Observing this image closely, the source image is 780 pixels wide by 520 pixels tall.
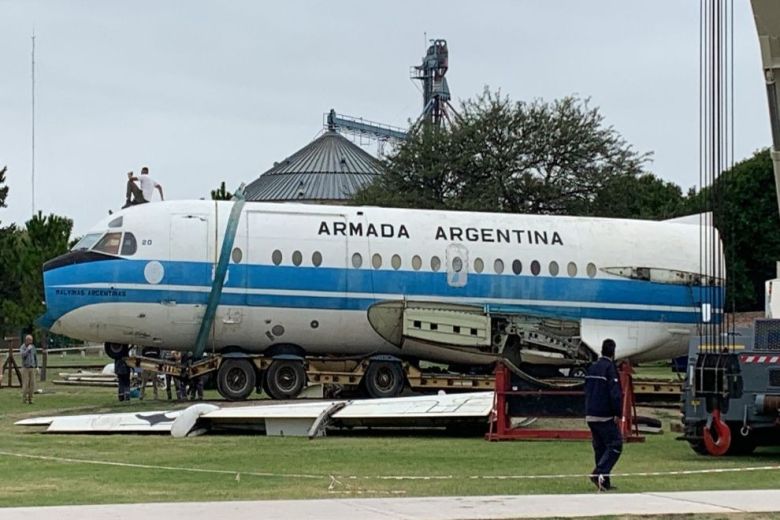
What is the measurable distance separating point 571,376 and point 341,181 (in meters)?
110

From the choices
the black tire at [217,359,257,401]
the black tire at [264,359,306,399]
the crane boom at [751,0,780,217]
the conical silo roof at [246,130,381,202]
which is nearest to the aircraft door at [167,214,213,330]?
the black tire at [217,359,257,401]

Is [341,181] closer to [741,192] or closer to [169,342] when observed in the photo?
[741,192]

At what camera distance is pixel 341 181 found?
143875 millimetres

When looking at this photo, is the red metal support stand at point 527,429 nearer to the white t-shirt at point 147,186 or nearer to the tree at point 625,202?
the white t-shirt at point 147,186

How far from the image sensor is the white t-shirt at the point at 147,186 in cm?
3422

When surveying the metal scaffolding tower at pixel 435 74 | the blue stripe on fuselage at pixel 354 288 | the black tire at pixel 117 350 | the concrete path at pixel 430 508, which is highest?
the metal scaffolding tower at pixel 435 74

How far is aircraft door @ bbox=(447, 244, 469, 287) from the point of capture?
3281cm

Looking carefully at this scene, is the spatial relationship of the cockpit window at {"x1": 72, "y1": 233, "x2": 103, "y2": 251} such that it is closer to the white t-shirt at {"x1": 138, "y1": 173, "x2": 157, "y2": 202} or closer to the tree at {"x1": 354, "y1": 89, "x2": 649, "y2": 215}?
the white t-shirt at {"x1": 138, "y1": 173, "x2": 157, "y2": 202}

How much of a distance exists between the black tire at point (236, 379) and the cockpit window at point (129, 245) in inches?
123

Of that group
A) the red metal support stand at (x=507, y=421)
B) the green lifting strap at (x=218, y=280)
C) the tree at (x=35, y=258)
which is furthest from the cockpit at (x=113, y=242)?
the tree at (x=35, y=258)

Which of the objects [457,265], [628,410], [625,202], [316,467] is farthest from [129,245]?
[625,202]

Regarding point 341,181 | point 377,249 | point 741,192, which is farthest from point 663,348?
point 341,181

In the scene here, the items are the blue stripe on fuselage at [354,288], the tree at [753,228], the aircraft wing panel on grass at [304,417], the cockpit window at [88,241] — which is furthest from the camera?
the tree at [753,228]

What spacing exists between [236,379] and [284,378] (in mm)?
1030
